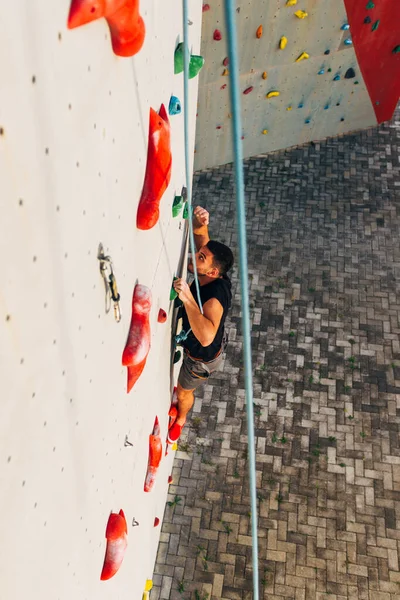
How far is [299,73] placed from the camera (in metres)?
6.57

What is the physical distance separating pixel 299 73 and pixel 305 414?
14.4 ft

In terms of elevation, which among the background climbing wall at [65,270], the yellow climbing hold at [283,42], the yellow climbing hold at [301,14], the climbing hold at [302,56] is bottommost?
the background climbing wall at [65,270]

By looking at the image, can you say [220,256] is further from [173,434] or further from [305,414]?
[305,414]

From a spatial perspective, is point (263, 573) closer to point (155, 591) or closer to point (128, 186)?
point (155, 591)

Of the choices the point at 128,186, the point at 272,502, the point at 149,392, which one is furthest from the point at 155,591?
the point at 128,186

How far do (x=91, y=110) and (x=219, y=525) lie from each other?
13.1ft

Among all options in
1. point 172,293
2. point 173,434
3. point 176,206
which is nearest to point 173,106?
point 176,206

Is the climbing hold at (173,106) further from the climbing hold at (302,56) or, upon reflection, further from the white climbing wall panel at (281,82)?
the climbing hold at (302,56)

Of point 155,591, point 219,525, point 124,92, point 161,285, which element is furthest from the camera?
point 219,525

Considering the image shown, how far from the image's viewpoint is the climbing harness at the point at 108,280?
1.39m

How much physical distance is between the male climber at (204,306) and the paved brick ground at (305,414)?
3.87 ft

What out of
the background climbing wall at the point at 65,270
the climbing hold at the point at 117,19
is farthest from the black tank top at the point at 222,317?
the climbing hold at the point at 117,19

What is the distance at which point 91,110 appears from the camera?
114cm

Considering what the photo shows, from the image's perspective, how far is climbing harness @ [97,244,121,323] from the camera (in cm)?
139
